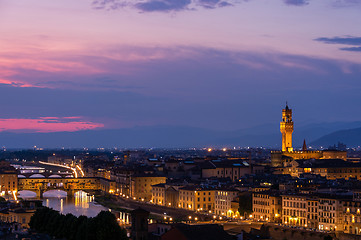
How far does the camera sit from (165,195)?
234 ft

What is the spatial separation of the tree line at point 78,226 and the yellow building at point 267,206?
50.6 feet

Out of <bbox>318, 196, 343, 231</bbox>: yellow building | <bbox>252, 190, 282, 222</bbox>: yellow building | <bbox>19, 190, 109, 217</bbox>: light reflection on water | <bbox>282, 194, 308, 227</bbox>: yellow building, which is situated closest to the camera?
<bbox>318, 196, 343, 231</bbox>: yellow building

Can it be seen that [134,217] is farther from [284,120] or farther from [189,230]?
[284,120]

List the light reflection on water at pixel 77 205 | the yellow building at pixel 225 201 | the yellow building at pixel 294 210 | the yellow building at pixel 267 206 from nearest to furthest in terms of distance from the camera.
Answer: the yellow building at pixel 294 210, the yellow building at pixel 267 206, the yellow building at pixel 225 201, the light reflection on water at pixel 77 205

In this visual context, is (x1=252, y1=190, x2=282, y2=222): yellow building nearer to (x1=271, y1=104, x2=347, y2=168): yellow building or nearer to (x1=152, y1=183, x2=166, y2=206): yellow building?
(x1=152, y1=183, x2=166, y2=206): yellow building

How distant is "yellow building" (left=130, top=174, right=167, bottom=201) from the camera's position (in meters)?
81.6

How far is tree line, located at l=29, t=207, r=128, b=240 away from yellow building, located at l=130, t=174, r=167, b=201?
3312 cm

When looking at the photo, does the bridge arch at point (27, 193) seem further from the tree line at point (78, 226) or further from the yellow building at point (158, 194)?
the tree line at point (78, 226)

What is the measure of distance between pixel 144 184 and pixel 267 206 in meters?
28.5

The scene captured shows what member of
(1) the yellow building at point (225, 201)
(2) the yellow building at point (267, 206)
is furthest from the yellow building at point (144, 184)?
(2) the yellow building at point (267, 206)

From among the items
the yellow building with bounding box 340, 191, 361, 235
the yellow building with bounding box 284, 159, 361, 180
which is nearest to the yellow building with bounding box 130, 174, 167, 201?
the yellow building with bounding box 284, 159, 361, 180

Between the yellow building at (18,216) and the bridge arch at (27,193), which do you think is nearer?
the yellow building at (18,216)

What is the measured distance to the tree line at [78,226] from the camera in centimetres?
3791

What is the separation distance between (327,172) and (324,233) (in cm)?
3440
